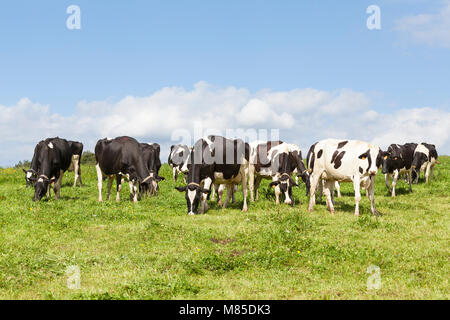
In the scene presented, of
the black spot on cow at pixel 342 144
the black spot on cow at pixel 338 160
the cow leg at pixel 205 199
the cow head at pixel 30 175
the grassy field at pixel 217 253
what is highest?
the black spot on cow at pixel 342 144

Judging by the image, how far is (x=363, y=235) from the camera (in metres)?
11.0

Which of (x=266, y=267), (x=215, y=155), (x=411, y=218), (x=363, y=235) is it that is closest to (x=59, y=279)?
(x=266, y=267)

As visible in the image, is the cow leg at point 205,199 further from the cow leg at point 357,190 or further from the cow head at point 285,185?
the cow leg at point 357,190

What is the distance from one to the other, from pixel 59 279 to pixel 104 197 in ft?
40.6

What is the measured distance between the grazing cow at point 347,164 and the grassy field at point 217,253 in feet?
3.55

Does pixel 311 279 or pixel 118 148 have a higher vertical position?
pixel 118 148

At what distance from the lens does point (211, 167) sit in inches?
599

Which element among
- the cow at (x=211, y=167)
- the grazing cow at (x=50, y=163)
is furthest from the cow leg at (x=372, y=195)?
the grazing cow at (x=50, y=163)

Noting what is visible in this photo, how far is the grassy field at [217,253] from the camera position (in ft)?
23.2

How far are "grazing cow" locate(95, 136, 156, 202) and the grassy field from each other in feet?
7.92

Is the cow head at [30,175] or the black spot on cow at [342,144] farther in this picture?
the cow head at [30,175]

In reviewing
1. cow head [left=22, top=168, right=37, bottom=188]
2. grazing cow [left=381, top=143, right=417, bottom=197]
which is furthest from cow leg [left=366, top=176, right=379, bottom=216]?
cow head [left=22, top=168, right=37, bottom=188]

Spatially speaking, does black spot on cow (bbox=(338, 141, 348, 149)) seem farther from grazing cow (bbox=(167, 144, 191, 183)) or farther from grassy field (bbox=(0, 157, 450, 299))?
grazing cow (bbox=(167, 144, 191, 183))
